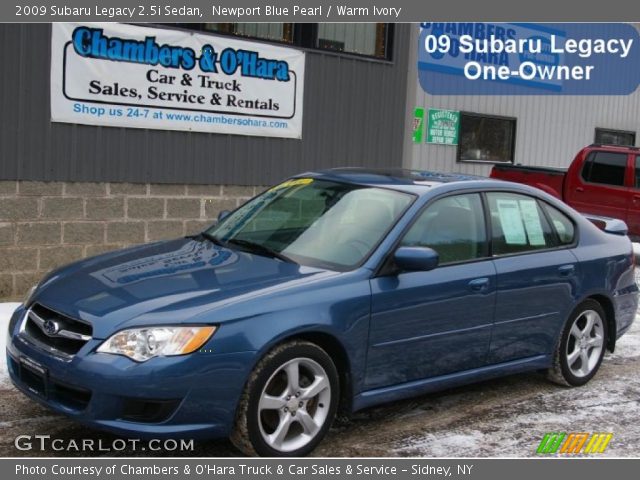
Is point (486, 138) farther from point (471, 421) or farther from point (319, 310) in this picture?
point (319, 310)

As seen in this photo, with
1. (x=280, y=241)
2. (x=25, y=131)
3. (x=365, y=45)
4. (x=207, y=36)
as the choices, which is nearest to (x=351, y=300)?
(x=280, y=241)

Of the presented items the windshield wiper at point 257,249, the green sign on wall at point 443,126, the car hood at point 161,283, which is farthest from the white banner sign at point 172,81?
the green sign on wall at point 443,126

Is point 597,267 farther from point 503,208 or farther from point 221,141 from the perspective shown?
point 221,141

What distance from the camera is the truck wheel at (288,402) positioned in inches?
168

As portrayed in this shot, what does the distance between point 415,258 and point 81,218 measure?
201 inches

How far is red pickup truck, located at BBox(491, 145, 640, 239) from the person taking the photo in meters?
13.2

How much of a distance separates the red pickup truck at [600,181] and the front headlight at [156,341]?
34.7 feet

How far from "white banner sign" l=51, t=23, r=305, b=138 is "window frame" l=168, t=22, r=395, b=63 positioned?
0.27 feet

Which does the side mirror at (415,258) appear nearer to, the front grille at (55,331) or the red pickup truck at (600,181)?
the front grille at (55,331)

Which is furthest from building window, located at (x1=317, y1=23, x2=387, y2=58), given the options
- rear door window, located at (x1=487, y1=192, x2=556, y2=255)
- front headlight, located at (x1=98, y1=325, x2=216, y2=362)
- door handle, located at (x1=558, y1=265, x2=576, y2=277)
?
front headlight, located at (x1=98, y1=325, x2=216, y2=362)

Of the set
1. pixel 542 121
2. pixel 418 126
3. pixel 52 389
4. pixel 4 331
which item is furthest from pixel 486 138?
pixel 52 389

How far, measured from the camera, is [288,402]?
443 cm

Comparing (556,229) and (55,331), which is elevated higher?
(556,229)

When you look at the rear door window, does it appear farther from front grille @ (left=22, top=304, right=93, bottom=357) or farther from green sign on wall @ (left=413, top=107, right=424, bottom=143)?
green sign on wall @ (left=413, top=107, right=424, bottom=143)
